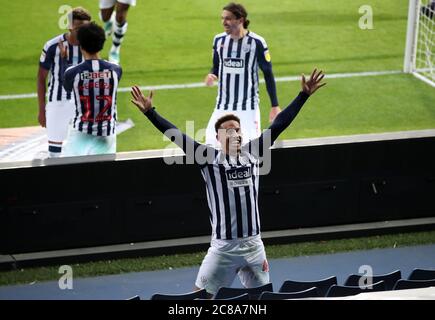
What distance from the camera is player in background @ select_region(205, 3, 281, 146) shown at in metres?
10.2

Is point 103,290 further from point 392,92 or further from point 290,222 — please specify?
point 392,92

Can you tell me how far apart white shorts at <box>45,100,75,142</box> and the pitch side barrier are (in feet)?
3.48

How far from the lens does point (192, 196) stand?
9.40m

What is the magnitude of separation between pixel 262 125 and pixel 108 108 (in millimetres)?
3793

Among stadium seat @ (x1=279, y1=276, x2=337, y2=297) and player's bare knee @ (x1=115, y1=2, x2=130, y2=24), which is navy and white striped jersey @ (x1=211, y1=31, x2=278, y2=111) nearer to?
stadium seat @ (x1=279, y1=276, x2=337, y2=297)

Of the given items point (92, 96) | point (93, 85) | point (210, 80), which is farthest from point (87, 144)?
point (210, 80)

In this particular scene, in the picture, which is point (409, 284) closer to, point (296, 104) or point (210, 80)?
point (296, 104)

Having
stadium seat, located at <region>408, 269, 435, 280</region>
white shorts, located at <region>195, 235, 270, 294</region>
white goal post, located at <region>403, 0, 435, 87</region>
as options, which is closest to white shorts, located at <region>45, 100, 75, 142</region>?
white shorts, located at <region>195, 235, 270, 294</region>

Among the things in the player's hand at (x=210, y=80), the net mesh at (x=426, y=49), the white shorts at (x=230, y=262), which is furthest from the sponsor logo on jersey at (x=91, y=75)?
the net mesh at (x=426, y=49)

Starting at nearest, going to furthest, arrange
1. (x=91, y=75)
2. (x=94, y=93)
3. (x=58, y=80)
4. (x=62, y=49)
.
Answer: (x=91, y=75) → (x=94, y=93) → (x=62, y=49) → (x=58, y=80)

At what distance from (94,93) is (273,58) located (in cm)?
630

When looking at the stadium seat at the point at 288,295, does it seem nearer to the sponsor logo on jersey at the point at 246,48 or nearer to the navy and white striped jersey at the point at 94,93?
the navy and white striped jersey at the point at 94,93

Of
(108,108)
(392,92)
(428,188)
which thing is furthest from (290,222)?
(392,92)

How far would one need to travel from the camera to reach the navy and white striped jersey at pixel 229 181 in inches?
287
